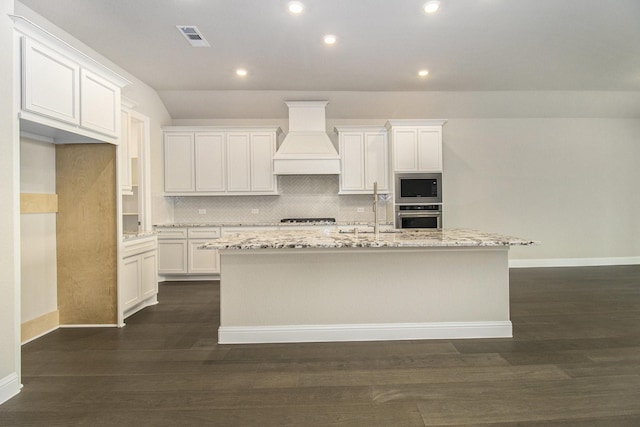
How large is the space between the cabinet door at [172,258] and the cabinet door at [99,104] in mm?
2346

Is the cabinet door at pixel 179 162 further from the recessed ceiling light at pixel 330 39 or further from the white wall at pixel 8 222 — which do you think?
the white wall at pixel 8 222

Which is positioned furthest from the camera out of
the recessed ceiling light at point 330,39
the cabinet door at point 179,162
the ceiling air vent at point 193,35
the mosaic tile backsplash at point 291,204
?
the mosaic tile backsplash at point 291,204

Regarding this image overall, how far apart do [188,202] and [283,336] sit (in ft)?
12.7

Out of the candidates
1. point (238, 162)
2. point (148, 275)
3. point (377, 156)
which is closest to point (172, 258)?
point (148, 275)

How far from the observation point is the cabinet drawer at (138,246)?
11.2 feet

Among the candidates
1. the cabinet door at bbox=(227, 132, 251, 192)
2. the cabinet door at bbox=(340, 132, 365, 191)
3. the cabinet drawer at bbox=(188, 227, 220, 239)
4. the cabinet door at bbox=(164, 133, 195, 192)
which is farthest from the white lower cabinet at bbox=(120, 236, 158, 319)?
the cabinet door at bbox=(340, 132, 365, 191)

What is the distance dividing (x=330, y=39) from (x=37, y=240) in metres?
3.62

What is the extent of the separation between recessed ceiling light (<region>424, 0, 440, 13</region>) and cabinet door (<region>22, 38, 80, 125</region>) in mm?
3171

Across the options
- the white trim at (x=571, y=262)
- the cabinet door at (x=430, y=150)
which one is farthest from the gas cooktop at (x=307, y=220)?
the white trim at (x=571, y=262)

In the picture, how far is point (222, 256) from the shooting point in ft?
9.23

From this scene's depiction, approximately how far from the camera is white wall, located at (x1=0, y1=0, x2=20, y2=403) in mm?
1935

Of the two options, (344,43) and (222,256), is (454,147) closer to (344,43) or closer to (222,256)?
(344,43)

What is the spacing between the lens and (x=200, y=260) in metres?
5.17

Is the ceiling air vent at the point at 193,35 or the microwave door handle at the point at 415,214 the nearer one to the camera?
the ceiling air vent at the point at 193,35
